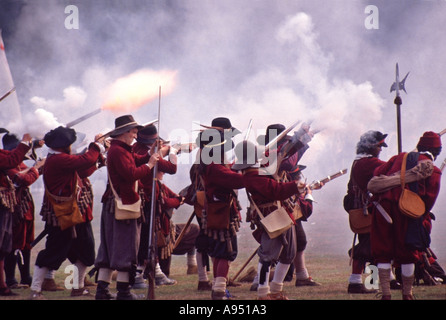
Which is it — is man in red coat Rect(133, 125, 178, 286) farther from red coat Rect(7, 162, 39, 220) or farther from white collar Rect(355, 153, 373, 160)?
white collar Rect(355, 153, 373, 160)

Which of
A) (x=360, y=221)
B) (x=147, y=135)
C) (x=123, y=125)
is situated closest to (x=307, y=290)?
(x=360, y=221)

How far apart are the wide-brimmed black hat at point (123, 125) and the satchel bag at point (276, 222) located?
174cm

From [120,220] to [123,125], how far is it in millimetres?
1028

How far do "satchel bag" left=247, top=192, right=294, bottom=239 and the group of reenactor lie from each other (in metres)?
0.01

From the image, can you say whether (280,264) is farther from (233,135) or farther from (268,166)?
(233,135)

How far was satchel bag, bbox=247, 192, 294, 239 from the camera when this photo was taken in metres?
6.34

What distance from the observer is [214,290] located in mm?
6855

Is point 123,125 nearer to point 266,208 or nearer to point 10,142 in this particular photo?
point 266,208

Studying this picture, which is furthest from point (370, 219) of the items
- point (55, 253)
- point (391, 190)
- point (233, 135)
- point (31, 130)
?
point (31, 130)

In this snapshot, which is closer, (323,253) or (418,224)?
(418,224)

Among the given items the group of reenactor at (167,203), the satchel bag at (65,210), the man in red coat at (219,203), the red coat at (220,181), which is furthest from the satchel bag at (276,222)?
the satchel bag at (65,210)

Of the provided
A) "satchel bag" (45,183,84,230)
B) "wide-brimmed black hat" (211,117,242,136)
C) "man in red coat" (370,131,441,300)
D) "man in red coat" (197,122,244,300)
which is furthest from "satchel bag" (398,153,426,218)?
"satchel bag" (45,183,84,230)

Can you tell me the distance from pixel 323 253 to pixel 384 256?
171 inches
